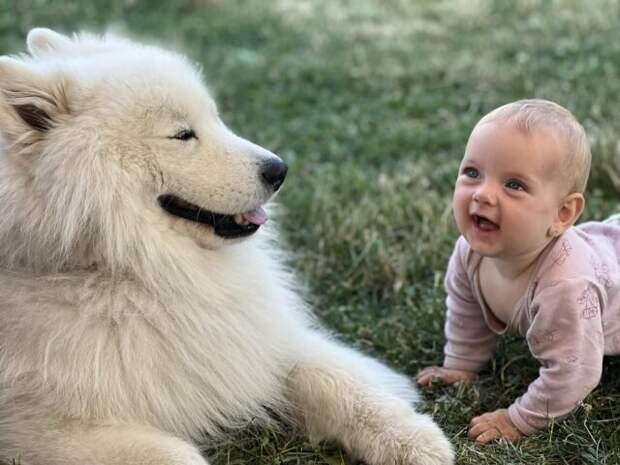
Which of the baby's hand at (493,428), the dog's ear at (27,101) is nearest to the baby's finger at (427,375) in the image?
the baby's hand at (493,428)

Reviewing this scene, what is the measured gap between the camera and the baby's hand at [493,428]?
8.32ft

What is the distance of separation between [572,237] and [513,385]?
61 cm

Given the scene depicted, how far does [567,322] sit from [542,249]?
26 centimetres

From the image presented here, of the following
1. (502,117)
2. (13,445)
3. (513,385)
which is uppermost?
(502,117)

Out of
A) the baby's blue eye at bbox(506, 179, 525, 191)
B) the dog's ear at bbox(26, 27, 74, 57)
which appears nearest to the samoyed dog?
the dog's ear at bbox(26, 27, 74, 57)

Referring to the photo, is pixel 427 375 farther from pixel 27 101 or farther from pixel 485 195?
pixel 27 101

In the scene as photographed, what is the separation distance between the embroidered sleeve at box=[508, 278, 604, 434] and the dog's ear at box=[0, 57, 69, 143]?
1585mm

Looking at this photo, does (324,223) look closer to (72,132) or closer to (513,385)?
(513,385)

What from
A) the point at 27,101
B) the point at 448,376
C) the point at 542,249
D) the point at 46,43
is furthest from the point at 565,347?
the point at 46,43

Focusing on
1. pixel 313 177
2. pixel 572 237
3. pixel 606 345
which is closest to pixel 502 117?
pixel 572 237

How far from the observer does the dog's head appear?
2.24 metres

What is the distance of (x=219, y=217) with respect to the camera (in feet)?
8.20

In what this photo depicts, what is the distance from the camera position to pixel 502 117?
2484 millimetres

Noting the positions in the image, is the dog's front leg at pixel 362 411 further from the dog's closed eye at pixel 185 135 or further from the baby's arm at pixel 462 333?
the dog's closed eye at pixel 185 135
